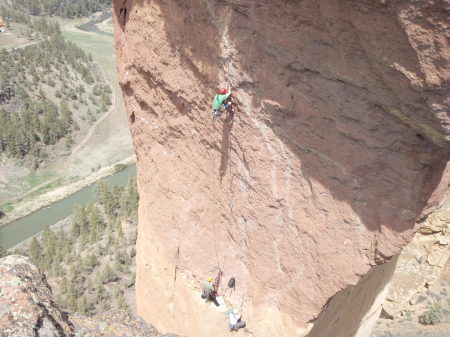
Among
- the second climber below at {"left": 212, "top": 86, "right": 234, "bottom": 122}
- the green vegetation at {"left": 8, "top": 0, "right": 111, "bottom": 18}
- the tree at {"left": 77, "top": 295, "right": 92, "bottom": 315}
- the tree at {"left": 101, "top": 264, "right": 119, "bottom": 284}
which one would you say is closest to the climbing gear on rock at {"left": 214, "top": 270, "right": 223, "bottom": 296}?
the second climber below at {"left": 212, "top": 86, "right": 234, "bottom": 122}

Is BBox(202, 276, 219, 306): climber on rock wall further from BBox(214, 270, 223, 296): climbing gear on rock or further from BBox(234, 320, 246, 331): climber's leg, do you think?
BBox(234, 320, 246, 331): climber's leg

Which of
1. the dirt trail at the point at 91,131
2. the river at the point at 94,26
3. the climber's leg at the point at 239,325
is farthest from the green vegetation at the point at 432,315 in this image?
the river at the point at 94,26

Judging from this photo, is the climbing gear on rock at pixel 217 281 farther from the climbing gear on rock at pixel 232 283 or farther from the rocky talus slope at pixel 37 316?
the rocky talus slope at pixel 37 316

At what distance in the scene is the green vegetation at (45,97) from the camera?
30.1 m

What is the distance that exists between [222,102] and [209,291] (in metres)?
2.81

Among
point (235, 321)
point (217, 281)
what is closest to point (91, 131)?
point (217, 281)

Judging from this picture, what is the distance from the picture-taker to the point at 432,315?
31.8 ft

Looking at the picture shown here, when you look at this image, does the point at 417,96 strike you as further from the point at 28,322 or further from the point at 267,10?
the point at 28,322

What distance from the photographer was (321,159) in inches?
160

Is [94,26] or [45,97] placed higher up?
[94,26]

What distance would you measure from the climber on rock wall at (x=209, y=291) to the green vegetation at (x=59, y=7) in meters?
65.5

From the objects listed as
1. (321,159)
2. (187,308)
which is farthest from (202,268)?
(321,159)

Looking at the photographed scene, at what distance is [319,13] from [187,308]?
4.70 metres

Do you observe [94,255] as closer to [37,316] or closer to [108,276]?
[108,276]
